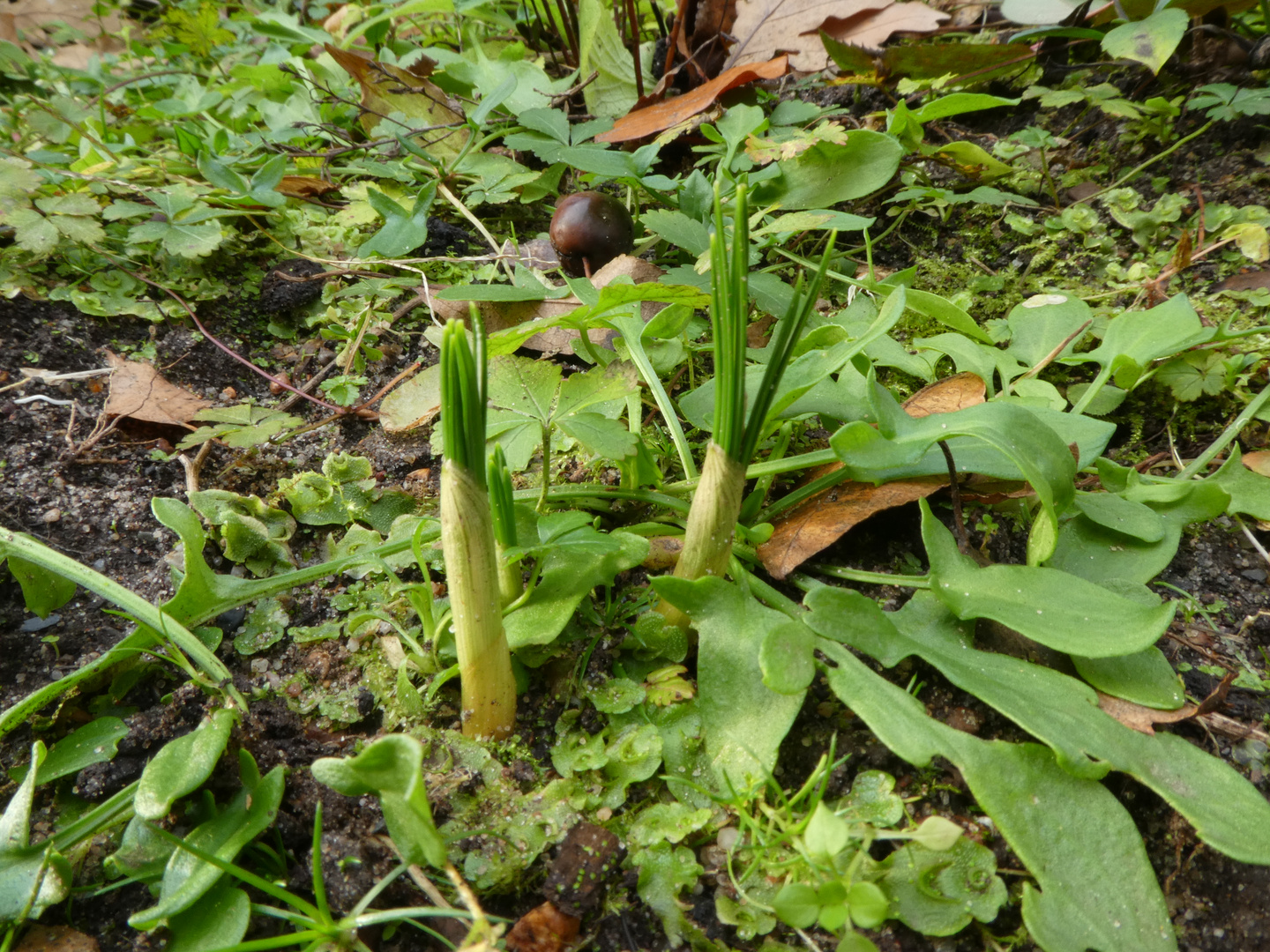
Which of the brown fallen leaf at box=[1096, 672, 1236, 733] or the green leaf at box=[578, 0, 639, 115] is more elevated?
the green leaf at box=[578, 0, 639, 115]

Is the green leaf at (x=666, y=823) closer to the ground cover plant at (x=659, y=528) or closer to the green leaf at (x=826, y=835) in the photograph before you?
the ground cover plant at (x=659, y=528)

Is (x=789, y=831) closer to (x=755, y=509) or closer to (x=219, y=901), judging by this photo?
(x=755, y=509)

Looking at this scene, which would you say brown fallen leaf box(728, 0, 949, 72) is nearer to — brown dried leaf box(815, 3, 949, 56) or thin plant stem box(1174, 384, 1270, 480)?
brown dried leaf box(815, 3, 949, 56)

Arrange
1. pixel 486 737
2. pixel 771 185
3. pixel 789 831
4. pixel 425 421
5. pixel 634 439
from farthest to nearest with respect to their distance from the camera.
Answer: pixel 771 185
pixel 425 421
pixel 634 439
pixel 486 737
pixel 789 831

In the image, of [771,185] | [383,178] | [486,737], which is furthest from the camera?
[383,178]

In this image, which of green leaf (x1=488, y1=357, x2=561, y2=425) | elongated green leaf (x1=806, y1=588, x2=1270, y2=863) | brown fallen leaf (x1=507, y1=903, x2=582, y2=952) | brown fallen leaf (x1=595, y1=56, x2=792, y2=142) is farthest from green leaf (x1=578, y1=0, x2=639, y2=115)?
brown fallen leaf (x1=507, y1=903, x2=582, y2=952)

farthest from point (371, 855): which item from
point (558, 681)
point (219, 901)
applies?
point (558, 681)

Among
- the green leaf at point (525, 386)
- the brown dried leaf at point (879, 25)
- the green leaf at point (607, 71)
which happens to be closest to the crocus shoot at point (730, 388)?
the green leaf at point (525, 386)
